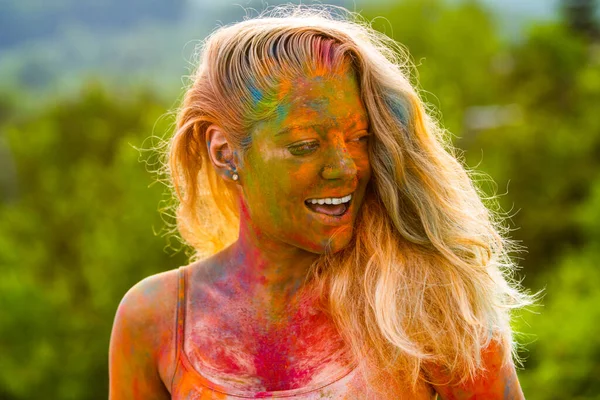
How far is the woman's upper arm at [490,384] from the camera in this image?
10.1ft

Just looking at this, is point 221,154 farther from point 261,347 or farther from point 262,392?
point 262,392

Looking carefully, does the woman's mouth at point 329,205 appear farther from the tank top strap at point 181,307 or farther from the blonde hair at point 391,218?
the tank top strap at point 181,307

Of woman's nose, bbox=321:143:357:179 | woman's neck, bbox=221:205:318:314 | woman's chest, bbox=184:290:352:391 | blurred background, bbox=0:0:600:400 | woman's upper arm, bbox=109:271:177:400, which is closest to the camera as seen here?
woman's nose, bbox=321:143:357:179

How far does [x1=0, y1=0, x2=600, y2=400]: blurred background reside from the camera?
21.4 m

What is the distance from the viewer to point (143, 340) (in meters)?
3.39

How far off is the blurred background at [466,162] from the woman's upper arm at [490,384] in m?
10.7

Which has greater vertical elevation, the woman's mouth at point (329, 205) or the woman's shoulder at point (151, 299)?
the woman's mouth at point (329, 205)

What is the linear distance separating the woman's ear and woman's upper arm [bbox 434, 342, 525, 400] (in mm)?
974

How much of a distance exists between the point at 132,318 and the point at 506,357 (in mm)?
1342

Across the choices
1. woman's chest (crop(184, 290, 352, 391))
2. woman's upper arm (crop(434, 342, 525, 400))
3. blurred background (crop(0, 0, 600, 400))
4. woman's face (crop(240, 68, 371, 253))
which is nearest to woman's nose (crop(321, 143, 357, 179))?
woman's face (crop(240, 68, 371, 253))

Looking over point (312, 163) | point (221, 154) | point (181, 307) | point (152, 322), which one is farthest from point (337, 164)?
point (152, 322)

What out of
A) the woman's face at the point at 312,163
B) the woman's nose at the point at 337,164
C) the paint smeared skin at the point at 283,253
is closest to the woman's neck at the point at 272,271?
the paint smeared skin at the point at 283,253

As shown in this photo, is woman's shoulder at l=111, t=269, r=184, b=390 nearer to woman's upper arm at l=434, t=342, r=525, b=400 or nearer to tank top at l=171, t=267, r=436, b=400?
tank top at l=171, t=267, r=436, b=400

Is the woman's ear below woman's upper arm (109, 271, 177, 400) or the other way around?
the other way around
